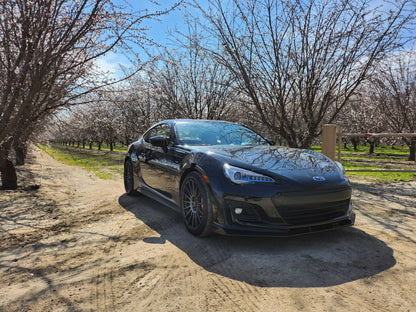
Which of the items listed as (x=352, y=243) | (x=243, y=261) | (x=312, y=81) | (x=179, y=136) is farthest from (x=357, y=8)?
(x=243, y=261)

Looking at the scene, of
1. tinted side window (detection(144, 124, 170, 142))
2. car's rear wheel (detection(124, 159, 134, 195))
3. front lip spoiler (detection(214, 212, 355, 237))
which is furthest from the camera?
car's rear wheel (detection(124, 159, 134, 195))

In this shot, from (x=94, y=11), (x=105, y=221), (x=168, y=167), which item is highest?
Result: (x=94, y=11)

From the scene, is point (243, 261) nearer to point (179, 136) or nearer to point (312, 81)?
point (179, 136)

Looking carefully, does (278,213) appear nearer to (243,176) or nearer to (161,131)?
(243,176)

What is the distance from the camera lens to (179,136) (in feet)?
14.5

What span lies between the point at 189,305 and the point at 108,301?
2.10ft

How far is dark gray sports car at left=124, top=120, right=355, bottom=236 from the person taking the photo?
2.95m

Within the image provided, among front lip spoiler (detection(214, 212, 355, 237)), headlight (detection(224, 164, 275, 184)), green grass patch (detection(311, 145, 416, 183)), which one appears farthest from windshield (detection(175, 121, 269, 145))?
green grass patch (detection(311, 145, 416, 183))

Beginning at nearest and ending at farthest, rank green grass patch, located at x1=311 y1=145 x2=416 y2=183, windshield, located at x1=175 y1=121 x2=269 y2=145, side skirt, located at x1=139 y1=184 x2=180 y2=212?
side skirt, located at x1=139 y1=184 x2=180 y2=212
windshield, located at x1=175 y1=121 x2=269 y2=145
green grass patch, located at x1=311 y1=145 x2=416 y2=183

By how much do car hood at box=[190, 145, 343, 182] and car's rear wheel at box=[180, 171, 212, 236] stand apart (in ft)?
1.32

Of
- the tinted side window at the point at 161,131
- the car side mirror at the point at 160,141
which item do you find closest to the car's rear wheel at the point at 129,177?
the tinted side window at the point at 161,131

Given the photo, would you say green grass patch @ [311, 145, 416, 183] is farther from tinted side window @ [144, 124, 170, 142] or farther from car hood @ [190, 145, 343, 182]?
tinted side window @ [144, 124, 170, 142]

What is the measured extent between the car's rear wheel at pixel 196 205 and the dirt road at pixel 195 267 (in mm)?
148

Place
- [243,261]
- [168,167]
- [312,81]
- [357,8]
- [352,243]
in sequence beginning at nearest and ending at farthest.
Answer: [243,261] → [352,243] → [168,167] → [357,8] → [312,81]
